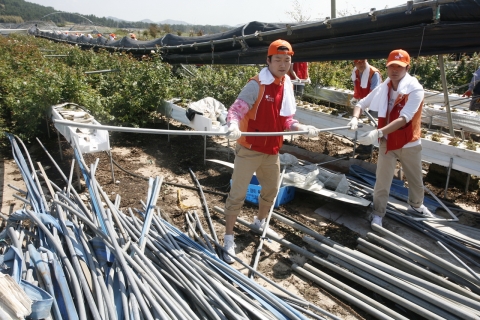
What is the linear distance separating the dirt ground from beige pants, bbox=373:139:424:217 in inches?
19.2

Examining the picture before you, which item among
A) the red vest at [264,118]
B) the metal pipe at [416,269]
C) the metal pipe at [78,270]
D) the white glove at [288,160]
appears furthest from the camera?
the white glove at [288,160]

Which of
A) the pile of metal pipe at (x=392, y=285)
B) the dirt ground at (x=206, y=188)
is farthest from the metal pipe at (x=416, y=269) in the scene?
the dirt ground at (x=206, y=188)

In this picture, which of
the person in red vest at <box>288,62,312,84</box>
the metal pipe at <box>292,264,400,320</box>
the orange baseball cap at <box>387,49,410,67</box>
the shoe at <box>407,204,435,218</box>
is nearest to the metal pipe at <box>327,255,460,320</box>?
the metal pipe at <box>292,264,400,320</box>

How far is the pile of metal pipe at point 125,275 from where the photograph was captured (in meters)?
2.35

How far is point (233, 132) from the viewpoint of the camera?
3037mm

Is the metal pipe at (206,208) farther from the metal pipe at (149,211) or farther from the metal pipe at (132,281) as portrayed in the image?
the metal pipe at (132,281)

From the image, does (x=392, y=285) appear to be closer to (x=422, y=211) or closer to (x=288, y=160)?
(x=422, y=211)

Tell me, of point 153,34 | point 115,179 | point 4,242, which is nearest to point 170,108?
point 115,179

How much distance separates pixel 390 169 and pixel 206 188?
96.1 inches

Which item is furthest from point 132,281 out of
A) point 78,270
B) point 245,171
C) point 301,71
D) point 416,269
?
point 301,71

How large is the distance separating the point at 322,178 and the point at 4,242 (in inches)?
144

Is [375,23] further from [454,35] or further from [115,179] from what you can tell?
[115,179]

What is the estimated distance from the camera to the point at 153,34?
33.7m

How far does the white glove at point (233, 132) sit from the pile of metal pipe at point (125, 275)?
101cm
